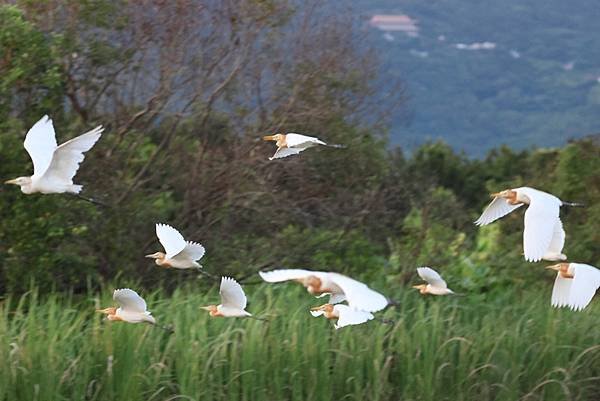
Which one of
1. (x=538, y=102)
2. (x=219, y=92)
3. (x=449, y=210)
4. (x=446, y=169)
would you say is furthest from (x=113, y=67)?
(x=538, y=102)

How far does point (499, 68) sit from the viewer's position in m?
28.9

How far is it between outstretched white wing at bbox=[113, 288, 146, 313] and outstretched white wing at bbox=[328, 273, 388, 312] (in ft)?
3.54

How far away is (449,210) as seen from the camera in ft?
37.2

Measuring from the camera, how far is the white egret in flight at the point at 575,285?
5754mm

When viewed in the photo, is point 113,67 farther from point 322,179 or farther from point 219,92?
point 322,179

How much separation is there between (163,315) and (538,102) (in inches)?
869

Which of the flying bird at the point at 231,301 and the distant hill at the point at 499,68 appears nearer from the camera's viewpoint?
the flying bird at the point at 231,301

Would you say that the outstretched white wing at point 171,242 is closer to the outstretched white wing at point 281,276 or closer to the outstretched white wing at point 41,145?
the outstretched white wing at point 41,145

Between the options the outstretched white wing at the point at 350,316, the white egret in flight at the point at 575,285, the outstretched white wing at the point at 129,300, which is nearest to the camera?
the outstretched white wing at the point at 350,316

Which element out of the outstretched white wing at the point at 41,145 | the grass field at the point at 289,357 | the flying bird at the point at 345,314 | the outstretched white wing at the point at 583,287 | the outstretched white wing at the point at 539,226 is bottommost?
the grass field at the point at 289,357

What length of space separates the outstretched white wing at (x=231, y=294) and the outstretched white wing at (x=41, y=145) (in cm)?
109

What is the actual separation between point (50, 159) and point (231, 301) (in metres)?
1.13

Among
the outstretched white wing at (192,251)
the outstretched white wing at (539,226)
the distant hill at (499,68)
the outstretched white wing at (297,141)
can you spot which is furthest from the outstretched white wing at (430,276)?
the distant hill at (499,68)

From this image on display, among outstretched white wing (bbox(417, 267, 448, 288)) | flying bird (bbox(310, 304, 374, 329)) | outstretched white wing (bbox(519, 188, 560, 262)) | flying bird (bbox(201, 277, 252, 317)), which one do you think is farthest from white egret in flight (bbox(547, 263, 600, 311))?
flying bird (bbox(201, 277, 252, 317))
